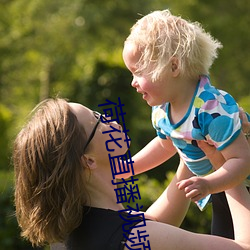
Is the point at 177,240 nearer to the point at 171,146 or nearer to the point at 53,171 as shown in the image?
the point at 53,171

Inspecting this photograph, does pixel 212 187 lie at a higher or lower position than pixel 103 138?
lower

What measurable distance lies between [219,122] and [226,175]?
197 mm

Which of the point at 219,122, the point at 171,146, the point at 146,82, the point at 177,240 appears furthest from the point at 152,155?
the point at 177,240

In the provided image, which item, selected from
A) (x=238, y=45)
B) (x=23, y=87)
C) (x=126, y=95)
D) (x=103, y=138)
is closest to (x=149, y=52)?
(x=103, y=138)

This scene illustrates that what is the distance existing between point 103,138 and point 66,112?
6.6 inches

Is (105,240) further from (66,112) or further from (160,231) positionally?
(66,112)

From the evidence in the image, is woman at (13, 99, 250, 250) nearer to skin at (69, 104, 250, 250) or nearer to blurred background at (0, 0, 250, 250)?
skin at (69, 104, 250, 250)

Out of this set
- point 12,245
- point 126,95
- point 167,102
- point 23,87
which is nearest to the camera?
point 167,102

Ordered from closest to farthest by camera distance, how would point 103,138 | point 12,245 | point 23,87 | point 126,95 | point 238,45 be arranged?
point 103,138 < point 12,245 < point 126,95 < point 238,45 < point 23,87

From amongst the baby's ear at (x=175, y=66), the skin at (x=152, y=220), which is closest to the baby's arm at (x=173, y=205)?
the skin at (x=152, y=220)

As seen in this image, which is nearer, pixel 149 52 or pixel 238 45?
pixel 149 52

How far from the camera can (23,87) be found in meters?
15.6

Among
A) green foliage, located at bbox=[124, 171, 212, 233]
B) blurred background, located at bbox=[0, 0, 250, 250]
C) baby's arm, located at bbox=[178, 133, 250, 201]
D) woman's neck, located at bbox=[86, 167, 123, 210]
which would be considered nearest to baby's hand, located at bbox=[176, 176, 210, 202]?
baby's arm, located at bbox=[178, 133, 250, 201]

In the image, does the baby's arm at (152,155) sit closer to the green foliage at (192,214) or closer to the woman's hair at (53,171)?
the woman's hair at (53,171)
